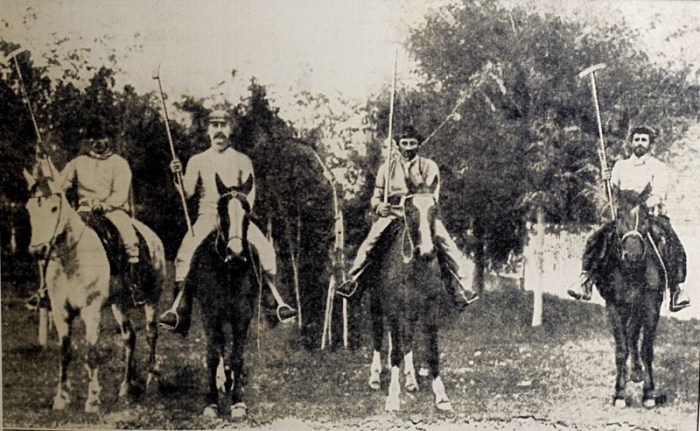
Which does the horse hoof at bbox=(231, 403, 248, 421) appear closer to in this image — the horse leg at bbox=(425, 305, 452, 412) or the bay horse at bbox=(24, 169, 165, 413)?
the bay horse at bbox=(24, 169, 165, 413)

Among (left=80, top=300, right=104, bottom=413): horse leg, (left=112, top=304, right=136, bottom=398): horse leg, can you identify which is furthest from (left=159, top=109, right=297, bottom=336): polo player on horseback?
(left=80, top=300, right=104, bottom=413): horse leg

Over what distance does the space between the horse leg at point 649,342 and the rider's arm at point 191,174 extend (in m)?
1.90

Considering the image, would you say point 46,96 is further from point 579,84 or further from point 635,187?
point 635,187

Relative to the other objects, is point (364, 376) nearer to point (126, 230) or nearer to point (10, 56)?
point (126, 230)

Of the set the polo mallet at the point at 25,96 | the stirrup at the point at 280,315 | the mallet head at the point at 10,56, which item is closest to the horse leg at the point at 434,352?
the stirrup at the point at 280,315

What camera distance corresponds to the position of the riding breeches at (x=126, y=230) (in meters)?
3.00

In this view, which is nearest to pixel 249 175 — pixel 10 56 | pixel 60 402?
pixel 10 56

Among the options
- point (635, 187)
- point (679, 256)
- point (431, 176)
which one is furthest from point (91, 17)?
point (679, 256)

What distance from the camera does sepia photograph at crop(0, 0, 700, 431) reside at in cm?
296

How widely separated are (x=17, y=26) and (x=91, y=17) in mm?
292

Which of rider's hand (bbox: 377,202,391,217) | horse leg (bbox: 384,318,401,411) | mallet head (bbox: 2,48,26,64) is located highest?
mallet head (bbox: 2,48,26,64)

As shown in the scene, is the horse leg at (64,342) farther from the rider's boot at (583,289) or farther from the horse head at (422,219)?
the rider's boot at (583,289)

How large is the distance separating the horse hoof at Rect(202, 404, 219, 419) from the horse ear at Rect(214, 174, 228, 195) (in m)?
0.87

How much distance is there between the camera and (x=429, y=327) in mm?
3045
